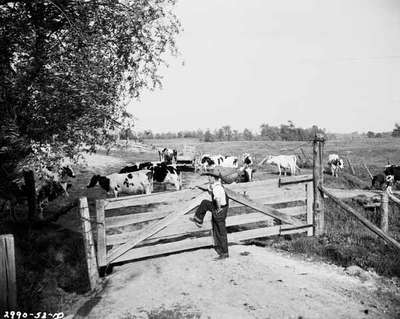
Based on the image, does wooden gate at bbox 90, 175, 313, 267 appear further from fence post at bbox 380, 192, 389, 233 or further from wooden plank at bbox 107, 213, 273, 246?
fence post at bbox 380, 192, 389, 233

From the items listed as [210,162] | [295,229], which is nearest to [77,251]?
[295,229]

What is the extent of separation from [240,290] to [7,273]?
3.93 meters

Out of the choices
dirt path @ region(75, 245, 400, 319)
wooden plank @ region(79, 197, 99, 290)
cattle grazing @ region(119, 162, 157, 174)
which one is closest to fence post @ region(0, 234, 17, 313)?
dirt path @ region(75, 245, 400, 319)

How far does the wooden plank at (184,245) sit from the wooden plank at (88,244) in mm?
511

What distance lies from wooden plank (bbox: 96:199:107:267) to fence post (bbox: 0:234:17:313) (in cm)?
311

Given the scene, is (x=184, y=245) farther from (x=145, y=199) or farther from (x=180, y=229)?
(x=145, y=199)

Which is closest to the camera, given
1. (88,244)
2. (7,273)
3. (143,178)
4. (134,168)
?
(7,273)

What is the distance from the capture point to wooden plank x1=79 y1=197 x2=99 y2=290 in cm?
707

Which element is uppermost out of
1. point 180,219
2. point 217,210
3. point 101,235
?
point 217,210

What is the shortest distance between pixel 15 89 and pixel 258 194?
21.5ft

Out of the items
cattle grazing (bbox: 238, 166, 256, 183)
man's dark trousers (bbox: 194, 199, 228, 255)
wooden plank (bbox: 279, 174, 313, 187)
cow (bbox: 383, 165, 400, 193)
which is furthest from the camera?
cattle grazing (bbox: 238, 166, 256, 183)

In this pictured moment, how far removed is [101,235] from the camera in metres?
7.48

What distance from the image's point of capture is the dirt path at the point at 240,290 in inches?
232

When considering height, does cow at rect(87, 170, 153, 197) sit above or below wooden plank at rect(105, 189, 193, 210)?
below
